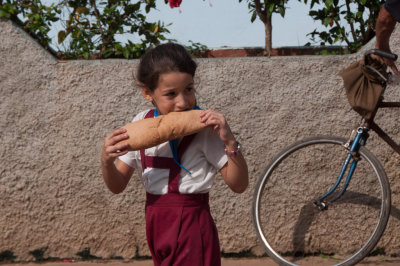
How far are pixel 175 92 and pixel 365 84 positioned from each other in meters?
1.58

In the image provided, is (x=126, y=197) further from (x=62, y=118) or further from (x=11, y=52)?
(x=11, y=52)

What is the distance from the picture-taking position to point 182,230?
7.10 ft

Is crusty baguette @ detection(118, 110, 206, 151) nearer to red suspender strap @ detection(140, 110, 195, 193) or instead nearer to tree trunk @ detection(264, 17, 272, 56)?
red suspender strap @ detection(140, 110, 195, 193)

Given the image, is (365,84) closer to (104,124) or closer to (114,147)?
(104,124)

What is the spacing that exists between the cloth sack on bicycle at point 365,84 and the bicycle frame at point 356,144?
0.05 meters

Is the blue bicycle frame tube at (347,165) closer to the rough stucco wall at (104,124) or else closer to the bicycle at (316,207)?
the bicycle at (316,207)

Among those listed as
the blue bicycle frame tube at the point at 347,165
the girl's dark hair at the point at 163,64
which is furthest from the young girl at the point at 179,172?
the blue bicycle frame tube at the point at 347,165

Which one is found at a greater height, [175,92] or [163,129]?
[175,92]

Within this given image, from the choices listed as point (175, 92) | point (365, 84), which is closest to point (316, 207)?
point (365, 84)

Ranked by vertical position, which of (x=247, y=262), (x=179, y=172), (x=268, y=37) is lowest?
(x=247, y=262)

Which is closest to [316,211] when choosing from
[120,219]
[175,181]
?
[120,219]

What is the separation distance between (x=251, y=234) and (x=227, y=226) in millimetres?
169

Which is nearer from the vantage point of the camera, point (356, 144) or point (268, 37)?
point (356, 144)

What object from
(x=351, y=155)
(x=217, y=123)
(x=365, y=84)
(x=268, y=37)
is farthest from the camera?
(x=268, y=37)
